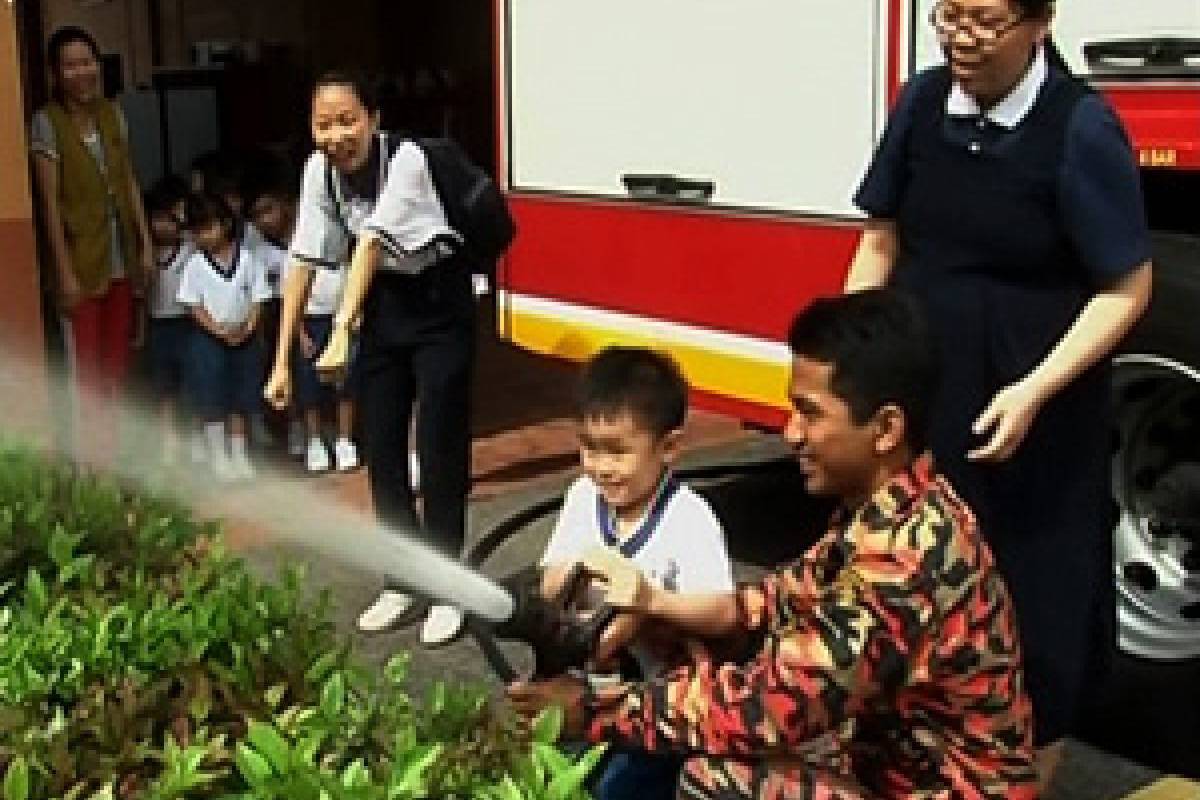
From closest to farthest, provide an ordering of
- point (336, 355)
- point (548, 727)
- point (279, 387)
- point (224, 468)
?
point (548, 727), point (336, 355), point (279, 387), point (224, 468)

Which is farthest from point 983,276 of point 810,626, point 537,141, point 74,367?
point 74,367

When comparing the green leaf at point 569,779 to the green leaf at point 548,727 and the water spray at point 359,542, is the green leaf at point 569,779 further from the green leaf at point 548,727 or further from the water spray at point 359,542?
the water spray at point 359,542

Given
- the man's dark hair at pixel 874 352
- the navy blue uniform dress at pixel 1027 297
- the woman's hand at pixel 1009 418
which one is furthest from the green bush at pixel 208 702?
the navy blue uniform dress at pixel 1027 297

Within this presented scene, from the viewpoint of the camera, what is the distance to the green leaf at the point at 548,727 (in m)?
1.73

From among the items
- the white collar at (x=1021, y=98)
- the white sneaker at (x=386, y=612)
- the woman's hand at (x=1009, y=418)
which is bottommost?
the white sneaker at (x=386, y=612)

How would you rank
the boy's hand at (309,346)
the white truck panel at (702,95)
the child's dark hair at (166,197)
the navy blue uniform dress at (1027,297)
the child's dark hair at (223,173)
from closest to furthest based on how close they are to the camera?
the navy blue uniform dress at (1027,297) → the white truck panel at (702,95) → the boy's hand at (309,346) → the child's dark hair at (166,197) → the child's dark hair at (223,173)

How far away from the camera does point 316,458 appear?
6.71 m

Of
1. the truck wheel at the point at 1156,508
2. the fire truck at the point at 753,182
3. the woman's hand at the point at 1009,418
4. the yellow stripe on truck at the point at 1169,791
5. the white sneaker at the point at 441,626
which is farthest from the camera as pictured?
the white sneaker at the point at 441,626

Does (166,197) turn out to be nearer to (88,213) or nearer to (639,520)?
(88,213)

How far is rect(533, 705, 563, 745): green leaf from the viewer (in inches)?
68.2

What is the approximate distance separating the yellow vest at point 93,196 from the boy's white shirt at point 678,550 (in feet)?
12.6

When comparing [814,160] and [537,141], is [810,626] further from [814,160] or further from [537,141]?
[537,141]

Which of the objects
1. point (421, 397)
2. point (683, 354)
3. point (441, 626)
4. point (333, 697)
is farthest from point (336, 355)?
point (333, 697)

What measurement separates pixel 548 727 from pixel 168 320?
5.16m
